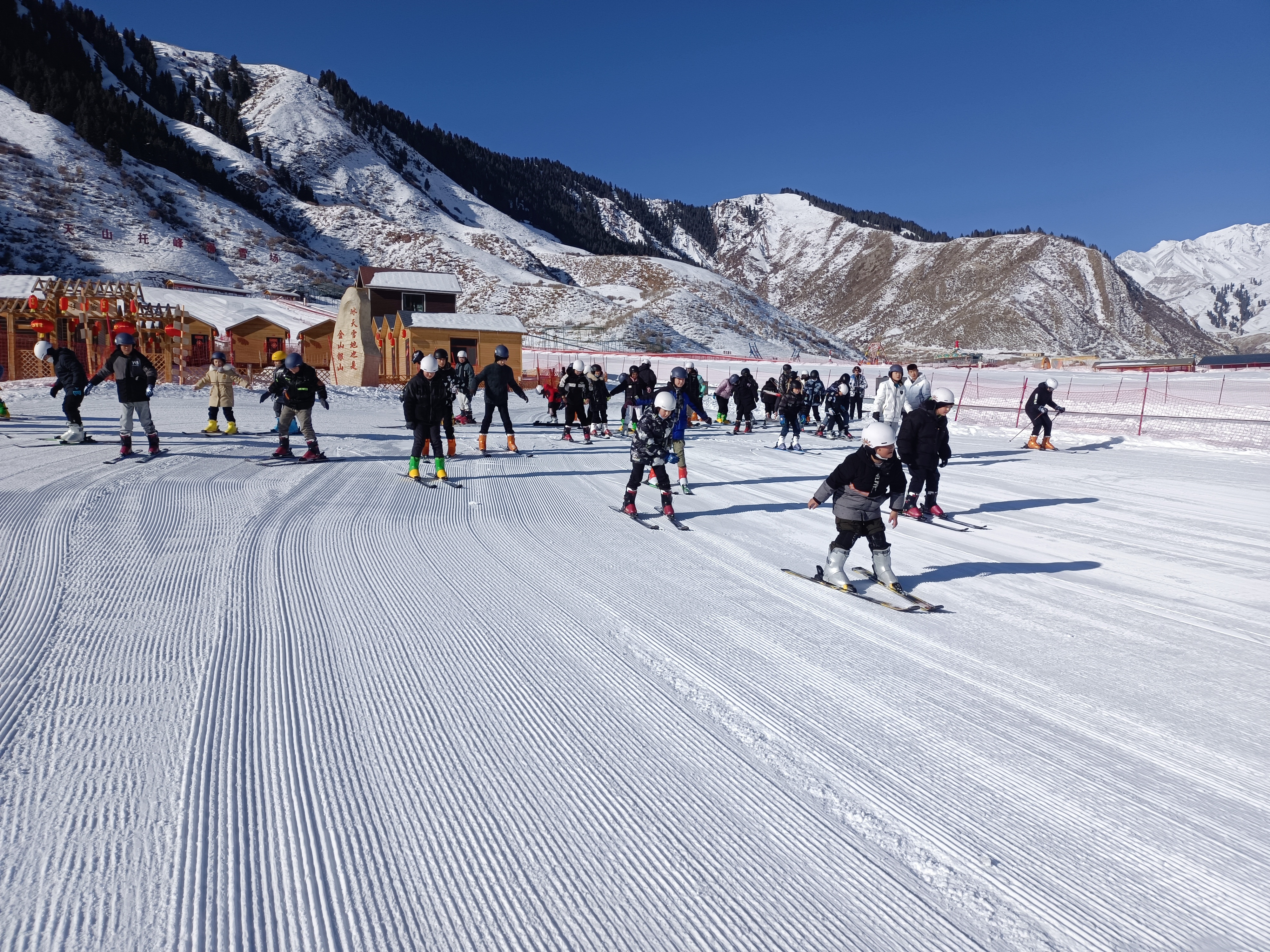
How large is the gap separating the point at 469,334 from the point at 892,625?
32.9m

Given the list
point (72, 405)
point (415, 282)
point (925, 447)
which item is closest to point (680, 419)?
point (925, 447)

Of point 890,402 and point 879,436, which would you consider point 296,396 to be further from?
point 890,402

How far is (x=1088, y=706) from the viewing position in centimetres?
371

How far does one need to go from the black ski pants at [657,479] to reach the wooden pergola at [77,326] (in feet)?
64.7

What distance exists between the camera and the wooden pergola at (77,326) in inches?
888

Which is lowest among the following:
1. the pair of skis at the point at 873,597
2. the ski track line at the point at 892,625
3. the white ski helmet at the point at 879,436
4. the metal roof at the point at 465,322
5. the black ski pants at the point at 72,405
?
the ski track line at the point at 892,625

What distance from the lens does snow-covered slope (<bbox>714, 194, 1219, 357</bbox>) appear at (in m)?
130

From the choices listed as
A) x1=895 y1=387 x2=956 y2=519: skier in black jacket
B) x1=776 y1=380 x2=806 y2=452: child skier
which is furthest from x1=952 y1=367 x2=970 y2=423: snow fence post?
x1=895 y1=387 x2=956 y2=519: skier in black jacket

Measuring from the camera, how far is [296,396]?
10.1 m

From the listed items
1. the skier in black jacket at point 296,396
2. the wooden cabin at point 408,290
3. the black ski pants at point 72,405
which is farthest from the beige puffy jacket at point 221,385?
the wooden cabin at point 408,290

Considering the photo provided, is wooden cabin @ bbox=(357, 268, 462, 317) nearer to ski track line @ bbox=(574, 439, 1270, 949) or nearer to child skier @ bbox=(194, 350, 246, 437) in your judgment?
child skier @ bbox=(194, 350, 246, 437)

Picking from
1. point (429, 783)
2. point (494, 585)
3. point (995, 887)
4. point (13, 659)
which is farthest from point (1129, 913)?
point (13, 659)

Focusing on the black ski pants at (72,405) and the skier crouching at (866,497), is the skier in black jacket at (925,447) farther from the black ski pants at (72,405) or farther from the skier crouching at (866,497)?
the black ski pants at (72,405)

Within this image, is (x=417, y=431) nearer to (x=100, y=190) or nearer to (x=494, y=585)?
(x=494, y=585)
